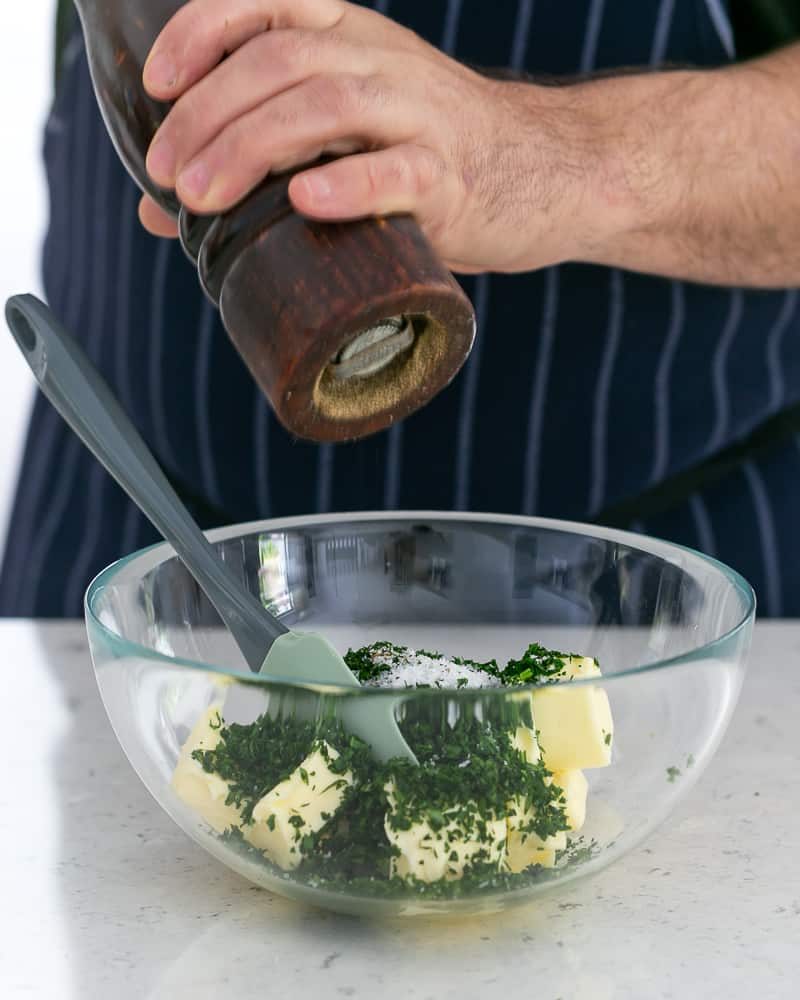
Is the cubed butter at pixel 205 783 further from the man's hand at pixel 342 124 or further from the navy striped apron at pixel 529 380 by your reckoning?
the navy striped apron at pixel 529 380

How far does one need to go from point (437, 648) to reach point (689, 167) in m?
0.48

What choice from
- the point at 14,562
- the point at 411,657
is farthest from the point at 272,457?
the point at 411,657

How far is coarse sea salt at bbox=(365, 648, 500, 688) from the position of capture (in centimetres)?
71

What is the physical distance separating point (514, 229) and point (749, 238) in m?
0.33

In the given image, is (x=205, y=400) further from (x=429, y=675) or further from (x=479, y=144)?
(x=429, y=675)

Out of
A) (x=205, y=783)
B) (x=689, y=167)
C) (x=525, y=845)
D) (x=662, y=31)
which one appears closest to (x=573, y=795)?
(x=525, y=845)

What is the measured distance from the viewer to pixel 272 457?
1331mm

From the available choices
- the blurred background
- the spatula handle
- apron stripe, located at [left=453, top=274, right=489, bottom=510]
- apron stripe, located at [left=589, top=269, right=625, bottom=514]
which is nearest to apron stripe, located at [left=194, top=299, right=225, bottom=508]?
apron stripe, located at [left=453, top=274, right=489, bottom=510]

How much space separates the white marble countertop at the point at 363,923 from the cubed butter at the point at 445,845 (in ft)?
0.20

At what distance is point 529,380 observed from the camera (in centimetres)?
130

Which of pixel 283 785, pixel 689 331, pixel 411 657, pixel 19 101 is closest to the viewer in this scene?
pixel 283 785

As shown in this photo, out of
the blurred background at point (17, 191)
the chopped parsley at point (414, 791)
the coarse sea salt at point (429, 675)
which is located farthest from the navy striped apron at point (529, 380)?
the blurred background at point (17, 191)

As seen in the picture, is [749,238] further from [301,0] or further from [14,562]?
[14,562]

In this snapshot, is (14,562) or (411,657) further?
(14,562)
